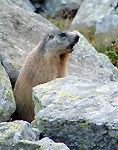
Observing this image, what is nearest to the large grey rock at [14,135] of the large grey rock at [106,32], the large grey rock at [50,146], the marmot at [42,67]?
the large grey rock at [50,146]

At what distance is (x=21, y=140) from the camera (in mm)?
3793

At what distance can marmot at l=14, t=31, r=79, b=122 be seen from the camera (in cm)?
748

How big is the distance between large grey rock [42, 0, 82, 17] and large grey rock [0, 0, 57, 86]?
938 cm

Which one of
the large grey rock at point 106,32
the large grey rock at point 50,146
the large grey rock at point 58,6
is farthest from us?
the large grey rock at point 58,6

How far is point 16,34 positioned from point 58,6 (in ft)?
35.6

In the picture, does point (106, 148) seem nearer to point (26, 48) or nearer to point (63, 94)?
point (63, 94)

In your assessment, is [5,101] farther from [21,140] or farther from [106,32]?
[106,32]

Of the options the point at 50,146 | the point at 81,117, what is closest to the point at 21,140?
the point at 50,146

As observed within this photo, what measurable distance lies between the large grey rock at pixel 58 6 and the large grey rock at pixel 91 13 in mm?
1165

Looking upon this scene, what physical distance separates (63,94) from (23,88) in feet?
8.81

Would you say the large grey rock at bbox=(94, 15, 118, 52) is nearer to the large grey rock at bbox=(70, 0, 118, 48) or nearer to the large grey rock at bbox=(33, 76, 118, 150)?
the large grey rock at bbox=(70, 0, 118, 48)

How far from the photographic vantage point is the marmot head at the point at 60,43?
7969 millimetres

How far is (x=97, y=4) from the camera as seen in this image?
17.7 metres

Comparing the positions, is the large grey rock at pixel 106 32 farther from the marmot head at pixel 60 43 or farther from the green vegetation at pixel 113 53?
the marmot head at pixel 60 43
